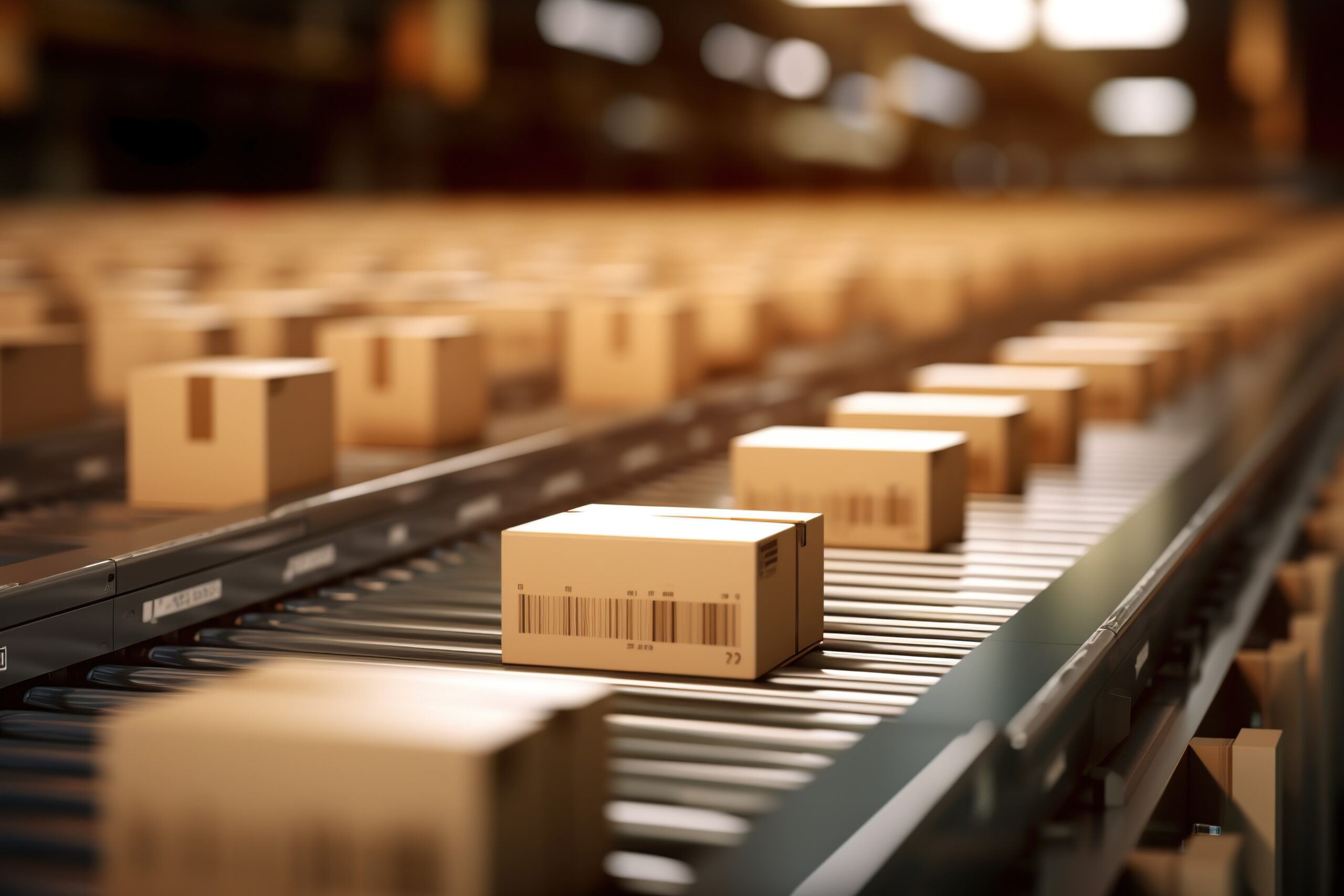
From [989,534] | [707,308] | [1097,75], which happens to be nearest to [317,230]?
[707,308]

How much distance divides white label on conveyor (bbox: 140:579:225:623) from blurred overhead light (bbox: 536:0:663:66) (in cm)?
1949

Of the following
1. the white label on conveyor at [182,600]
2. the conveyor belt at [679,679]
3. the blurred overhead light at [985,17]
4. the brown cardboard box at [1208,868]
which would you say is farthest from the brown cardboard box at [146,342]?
the blurred overhead light at [985,17]

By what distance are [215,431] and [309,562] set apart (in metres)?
0.46

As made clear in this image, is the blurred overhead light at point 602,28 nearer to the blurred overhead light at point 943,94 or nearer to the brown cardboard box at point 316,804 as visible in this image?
the blurred overhead light at point 943,94

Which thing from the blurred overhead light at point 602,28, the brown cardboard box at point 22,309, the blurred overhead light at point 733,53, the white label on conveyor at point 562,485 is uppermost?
the blurred overhead light at point 733,53

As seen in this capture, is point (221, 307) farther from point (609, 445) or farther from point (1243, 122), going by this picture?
point (1243, 122)

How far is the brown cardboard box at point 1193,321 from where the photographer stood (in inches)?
329

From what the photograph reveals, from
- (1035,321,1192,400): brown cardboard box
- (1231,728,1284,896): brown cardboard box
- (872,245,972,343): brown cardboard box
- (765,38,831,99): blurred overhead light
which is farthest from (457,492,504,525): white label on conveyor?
(765,38,831,99): blurred overhead light

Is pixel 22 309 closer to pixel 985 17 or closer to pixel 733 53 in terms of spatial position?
pixel 985 17

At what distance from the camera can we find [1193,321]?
28.6ft

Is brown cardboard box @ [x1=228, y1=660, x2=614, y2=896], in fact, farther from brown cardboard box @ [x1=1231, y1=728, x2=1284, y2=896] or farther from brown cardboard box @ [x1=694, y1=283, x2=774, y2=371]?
brown cardboard box @ [x1=694, y1=283, x2=774, y2=371]

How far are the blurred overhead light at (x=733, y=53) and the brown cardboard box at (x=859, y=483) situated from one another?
2443cm

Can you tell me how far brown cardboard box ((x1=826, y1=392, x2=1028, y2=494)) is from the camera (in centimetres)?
491

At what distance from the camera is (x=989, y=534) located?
14.7 ft
